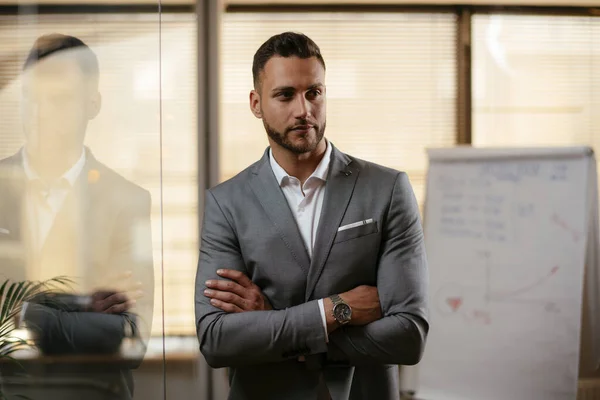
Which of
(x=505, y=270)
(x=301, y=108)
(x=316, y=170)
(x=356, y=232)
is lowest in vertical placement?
(x=505, y=270)

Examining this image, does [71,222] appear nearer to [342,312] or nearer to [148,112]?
[148,112]

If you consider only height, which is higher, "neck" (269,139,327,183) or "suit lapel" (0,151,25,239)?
"neck" (269,139,327,183)

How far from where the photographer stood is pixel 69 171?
1.80m

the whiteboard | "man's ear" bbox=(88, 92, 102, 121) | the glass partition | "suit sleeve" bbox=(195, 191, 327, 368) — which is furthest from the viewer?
the whiteboard

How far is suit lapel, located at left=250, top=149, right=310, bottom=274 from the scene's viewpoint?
156 cm

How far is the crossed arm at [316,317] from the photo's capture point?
4.87 feet

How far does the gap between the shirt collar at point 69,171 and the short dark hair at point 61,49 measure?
241 mm

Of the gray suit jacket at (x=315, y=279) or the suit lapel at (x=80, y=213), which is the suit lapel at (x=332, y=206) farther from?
the suit lapel at (x=80, y=213)

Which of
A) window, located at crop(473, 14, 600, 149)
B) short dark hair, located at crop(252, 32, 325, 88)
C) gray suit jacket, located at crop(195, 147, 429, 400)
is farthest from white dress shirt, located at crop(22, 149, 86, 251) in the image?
window, located at crop(473, 14, 600, 149)

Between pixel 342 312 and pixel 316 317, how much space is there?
0.06m

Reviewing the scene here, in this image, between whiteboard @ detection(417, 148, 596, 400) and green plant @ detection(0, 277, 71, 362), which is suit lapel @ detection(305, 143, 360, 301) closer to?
green plant @ detection(0, 277, 71, 362)

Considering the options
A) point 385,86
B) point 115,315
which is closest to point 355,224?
point 115,315

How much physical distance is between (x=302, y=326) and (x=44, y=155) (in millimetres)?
845

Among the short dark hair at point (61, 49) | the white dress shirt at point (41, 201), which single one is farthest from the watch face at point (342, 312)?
the short dark hair at point (61, 49)
